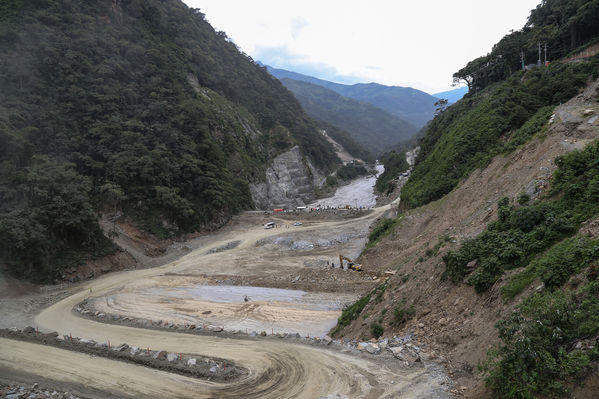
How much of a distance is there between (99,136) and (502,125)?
47134 mm

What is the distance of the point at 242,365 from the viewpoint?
37.1ft

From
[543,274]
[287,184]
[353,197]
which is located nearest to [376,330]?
[543,274]

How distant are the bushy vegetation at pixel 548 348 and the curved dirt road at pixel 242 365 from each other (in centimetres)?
181

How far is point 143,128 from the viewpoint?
47.7 metres

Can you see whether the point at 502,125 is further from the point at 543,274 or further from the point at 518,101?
the point at 543,274

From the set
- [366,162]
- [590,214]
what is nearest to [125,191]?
[590,214]

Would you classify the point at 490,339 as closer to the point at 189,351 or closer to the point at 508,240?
the point at 508,240

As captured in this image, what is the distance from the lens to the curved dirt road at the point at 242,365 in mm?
8773

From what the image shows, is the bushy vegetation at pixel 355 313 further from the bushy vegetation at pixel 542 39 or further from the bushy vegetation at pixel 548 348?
the bushy vegetation at pixel 542 39

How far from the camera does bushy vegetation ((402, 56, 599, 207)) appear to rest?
76.1 ft

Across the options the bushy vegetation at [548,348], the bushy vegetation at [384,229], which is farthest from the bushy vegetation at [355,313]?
the bushy vegetation at [384,229]

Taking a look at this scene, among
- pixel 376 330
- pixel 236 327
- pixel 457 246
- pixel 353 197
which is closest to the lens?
pixel 376 330

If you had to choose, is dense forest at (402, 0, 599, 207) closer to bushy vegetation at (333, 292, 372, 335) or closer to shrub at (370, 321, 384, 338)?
bushy vegetation at (333, 292, 372, 335)

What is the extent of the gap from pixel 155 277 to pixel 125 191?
16.7m
